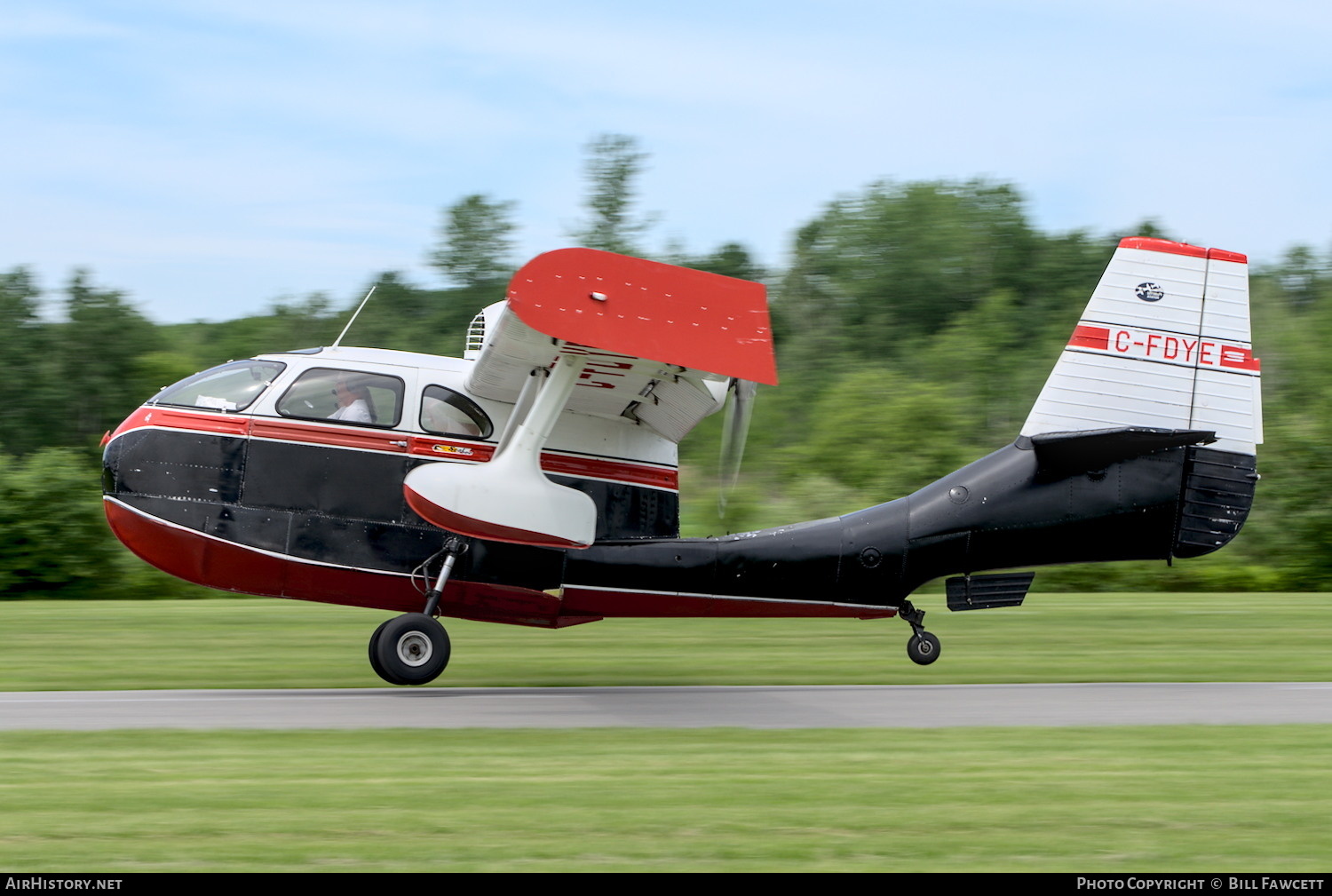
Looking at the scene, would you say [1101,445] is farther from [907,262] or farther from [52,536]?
[907,262]

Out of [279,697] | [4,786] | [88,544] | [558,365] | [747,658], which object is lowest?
[88,544]

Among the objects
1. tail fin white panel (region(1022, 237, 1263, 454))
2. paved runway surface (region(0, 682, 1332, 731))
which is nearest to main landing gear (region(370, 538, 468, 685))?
paved runway surface (region(0, 682, 1332, 731))

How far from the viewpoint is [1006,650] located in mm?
13086

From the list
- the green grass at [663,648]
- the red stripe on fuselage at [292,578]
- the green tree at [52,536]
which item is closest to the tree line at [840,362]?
the green tree at [52,536]

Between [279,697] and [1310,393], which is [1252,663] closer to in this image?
[279,697]

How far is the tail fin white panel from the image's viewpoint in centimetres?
1049

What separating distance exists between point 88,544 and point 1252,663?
19666 mm

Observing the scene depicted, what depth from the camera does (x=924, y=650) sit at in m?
11.5

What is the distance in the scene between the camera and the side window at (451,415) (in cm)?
1006

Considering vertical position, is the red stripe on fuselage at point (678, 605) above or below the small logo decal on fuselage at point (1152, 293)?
below

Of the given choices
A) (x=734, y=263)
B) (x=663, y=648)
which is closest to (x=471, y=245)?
(x=734, y=263)

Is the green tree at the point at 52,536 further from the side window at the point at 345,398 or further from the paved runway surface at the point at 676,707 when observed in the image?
the side window at the point at 345,398

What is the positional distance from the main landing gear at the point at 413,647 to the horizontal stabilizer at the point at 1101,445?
5.27 meters

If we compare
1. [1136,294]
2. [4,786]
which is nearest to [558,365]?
[4,786]
